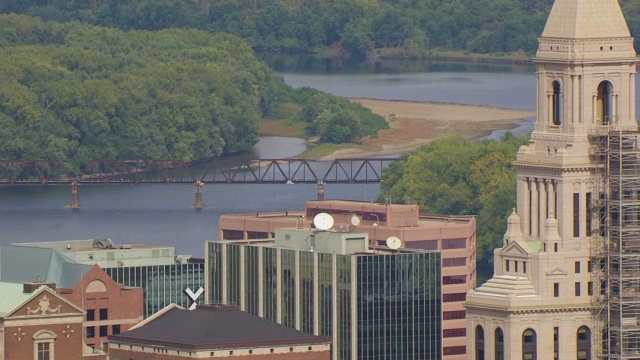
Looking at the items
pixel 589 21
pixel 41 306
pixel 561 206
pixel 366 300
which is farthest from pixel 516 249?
pixel 366 300

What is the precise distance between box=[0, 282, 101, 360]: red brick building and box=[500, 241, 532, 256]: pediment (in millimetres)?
16396

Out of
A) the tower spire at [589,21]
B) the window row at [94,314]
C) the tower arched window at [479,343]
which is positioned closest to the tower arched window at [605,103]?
the tower spire at [589,21]

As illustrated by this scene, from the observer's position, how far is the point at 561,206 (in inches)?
5207

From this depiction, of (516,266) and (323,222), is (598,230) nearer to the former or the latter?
(516,266)

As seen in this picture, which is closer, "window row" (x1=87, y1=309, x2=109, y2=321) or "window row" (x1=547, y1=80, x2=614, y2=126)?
"window row" (x1=547, y1=80, x2=614, y2=126)

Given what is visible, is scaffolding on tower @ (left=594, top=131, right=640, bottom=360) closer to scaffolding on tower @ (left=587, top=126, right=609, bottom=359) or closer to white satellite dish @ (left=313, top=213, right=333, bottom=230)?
scaffolding on tower @ (left=587, top=126, right=609, bottom=359)

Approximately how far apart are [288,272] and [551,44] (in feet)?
92.5

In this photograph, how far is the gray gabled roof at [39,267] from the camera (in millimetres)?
157125

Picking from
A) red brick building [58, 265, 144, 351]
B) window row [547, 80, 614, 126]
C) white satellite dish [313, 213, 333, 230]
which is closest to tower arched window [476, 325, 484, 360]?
window row [547, 80, 614, 126]

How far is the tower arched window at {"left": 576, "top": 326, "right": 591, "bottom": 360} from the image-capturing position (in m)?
133

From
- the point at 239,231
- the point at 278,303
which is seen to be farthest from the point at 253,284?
the point at 239,231

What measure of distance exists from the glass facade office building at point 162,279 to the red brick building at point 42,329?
812 inches

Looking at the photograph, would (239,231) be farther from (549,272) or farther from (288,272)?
(549,272)

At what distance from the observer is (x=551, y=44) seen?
133500mm
